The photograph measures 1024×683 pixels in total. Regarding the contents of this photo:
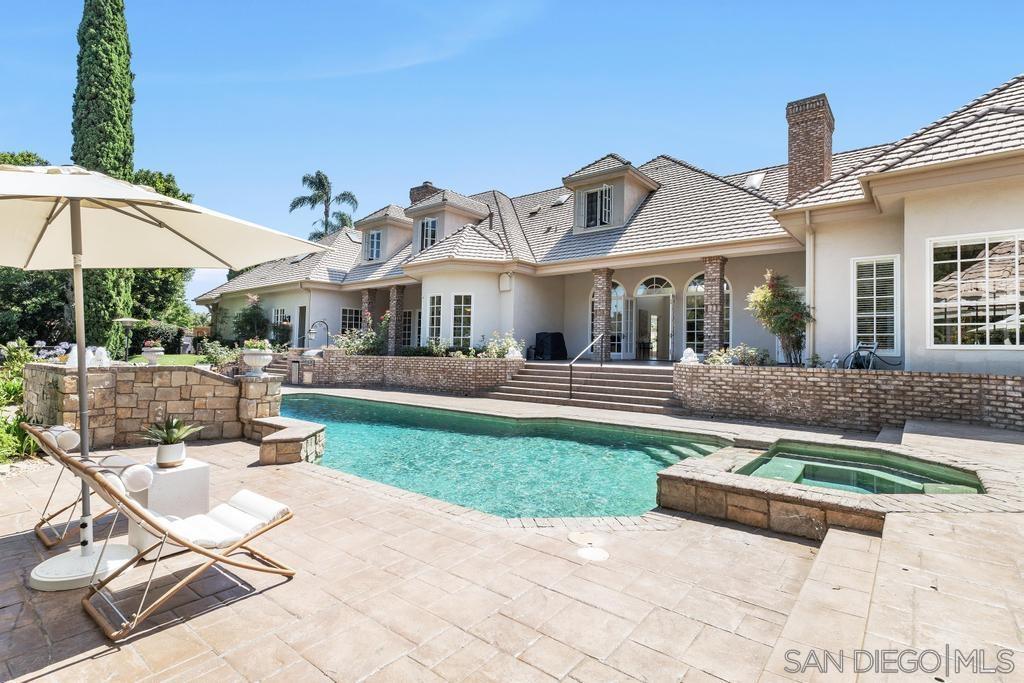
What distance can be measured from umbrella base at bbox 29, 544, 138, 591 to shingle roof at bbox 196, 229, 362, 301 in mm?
18872

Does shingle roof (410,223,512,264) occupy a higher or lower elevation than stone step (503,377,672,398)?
higher

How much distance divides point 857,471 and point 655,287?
464 inches

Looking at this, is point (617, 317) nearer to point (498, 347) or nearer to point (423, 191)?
point (498, 347)

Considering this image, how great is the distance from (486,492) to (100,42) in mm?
19767

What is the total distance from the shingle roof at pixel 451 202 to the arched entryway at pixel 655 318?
7.57 m

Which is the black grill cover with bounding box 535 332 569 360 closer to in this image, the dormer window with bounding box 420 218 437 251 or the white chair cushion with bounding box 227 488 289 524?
the dormer window with bounding box 420 218 437 251

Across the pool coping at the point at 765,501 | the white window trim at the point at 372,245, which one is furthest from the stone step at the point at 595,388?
the white window trim at the point at 372,245

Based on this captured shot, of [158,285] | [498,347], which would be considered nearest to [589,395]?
[498,347]

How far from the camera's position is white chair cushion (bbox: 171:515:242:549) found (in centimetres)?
269

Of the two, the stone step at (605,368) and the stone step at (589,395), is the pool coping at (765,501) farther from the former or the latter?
the stone step at (605,368)

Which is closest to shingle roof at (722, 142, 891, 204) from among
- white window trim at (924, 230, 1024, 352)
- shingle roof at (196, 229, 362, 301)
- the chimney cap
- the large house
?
the large house

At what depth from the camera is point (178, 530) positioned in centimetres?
276

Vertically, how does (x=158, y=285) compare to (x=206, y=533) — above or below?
above

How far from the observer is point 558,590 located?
287cm
